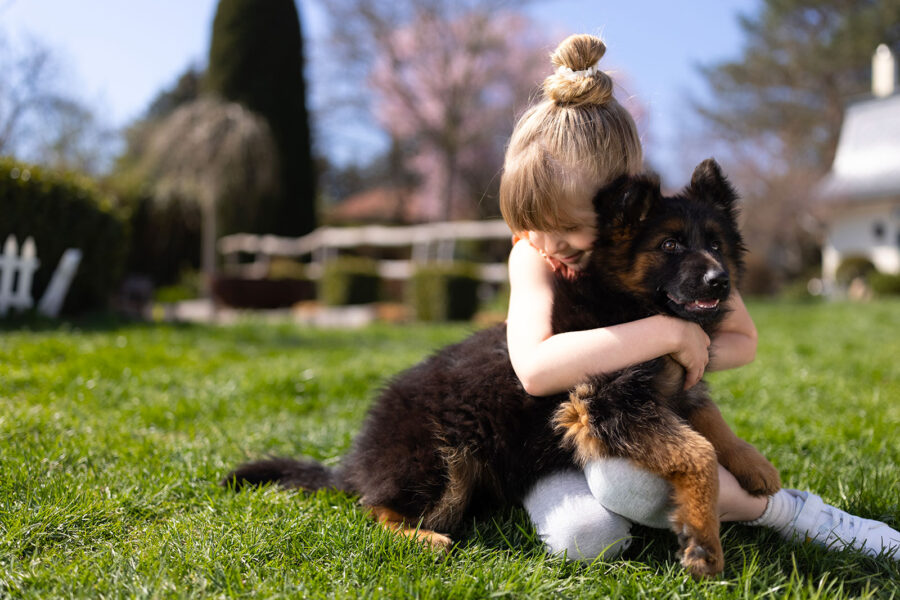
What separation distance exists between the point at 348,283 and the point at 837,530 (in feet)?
37.0

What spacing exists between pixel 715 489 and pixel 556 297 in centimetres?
82

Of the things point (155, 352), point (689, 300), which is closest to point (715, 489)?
point (689, 300)

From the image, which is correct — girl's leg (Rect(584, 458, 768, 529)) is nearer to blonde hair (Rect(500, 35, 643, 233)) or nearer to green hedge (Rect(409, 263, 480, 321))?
blonde hair (Rect(500, 35, 643, 233))

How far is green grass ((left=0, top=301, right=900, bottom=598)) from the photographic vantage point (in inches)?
74.6

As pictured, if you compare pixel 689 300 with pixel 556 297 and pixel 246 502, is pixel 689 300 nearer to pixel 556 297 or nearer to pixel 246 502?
pixel 556 297

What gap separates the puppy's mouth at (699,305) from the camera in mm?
2102

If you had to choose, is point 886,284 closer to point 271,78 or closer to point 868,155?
point 868,155

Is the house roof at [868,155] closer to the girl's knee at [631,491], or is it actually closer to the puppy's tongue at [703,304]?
the puppy's tongue at [703,304]

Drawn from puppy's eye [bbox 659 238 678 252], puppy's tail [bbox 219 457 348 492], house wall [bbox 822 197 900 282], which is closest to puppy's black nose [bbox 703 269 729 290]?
puppy's eye [bbox 659 238 678 252]

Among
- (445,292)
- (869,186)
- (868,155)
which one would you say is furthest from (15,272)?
(868,155)

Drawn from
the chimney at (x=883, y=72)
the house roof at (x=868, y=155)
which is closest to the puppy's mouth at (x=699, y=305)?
the house roof at (x=868, y=155)

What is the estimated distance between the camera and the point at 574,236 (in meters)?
2.43

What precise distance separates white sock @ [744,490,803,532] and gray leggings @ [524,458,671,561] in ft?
1.42

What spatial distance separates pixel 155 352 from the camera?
18.7 ft
